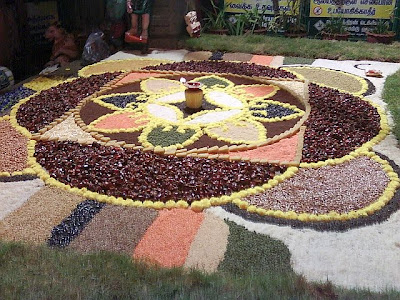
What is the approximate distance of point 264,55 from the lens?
8.54 meters

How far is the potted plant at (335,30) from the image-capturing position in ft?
31.9

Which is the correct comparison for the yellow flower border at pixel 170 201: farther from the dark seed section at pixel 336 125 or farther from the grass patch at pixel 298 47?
the grass patch at pixel 298 47

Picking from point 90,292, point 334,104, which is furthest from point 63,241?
point 334,104

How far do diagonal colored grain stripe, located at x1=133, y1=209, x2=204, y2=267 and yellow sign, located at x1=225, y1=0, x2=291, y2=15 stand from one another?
7.81 m

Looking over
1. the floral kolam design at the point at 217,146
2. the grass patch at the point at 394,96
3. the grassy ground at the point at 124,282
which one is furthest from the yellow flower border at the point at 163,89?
the grassy ground at the point at 124,282

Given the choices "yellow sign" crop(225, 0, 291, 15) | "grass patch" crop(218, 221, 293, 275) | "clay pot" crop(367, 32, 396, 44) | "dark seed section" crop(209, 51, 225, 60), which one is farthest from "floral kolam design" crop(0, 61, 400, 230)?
"yellow sign" crop(225, 0, 291, 15)

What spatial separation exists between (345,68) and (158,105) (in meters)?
3.37

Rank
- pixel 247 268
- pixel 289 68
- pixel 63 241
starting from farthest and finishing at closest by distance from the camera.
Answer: pixel 289 68 → pixel 63 241 → pixel 247 268

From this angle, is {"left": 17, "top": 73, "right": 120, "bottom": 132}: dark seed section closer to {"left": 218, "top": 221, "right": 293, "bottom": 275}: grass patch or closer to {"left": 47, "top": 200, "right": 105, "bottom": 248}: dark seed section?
{"left": 47, "top": 200, "right": 105, "bottom": 248}: dark seed section

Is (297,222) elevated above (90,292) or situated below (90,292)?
below

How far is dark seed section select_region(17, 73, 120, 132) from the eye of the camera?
209 inches

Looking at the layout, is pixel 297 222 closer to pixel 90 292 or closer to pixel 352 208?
pixel 352 208

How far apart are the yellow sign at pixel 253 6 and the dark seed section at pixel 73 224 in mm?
7897

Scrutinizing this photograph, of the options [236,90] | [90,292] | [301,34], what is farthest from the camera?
[301,34]
